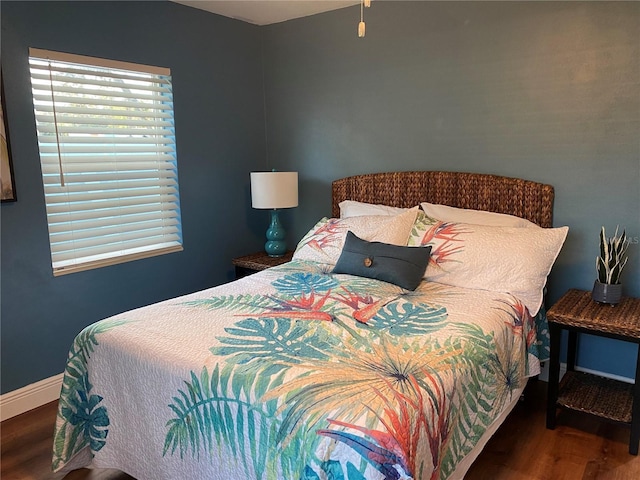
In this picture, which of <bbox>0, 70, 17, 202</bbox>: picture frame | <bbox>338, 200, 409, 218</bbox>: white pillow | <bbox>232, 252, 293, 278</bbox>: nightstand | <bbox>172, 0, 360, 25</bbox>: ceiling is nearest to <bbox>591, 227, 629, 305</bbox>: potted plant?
<bbox>338, 200, 409, 218</bbox>: white pillow

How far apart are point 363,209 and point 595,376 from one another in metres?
1.62

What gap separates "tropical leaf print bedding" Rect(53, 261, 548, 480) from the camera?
1.36 m

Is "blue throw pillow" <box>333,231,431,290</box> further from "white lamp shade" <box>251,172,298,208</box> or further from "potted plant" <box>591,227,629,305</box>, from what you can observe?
"white lamp shade" <box>251,172,298,208</box>

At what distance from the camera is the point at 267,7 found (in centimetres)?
325

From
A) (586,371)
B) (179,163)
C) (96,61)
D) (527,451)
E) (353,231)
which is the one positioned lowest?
(527,451)

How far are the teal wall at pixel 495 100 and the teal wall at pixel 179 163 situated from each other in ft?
1.57

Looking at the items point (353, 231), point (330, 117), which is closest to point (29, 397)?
point (353, 231)

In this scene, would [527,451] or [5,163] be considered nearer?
[527,451]

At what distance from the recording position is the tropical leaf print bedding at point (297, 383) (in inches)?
53.5

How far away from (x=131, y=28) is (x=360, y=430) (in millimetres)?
2687

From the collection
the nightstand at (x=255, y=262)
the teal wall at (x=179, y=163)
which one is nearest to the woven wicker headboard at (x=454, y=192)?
the nightstand at (x=255, y=262)

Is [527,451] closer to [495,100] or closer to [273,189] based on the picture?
[495,100]

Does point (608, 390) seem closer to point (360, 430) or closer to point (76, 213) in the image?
point (360, 430)

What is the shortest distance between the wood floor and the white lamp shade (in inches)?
70.7
